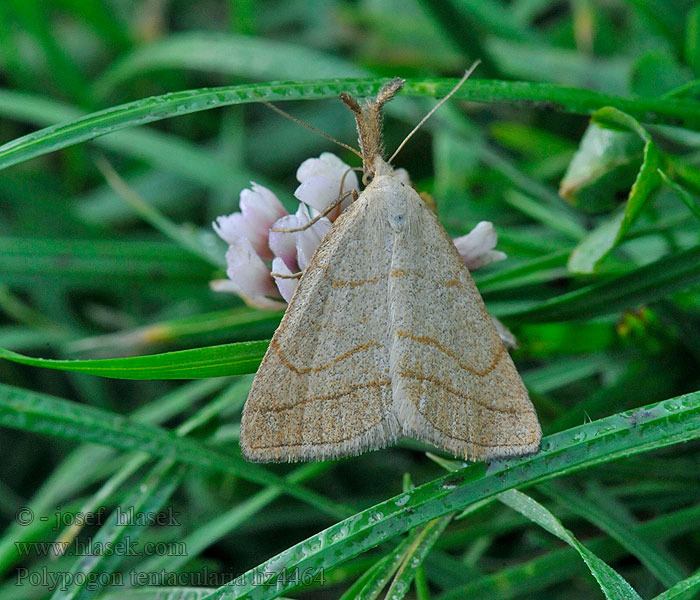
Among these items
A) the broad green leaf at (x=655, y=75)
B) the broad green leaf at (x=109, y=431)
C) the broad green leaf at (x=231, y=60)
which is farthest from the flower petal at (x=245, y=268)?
the broad green leaf at (x=655, y=75)

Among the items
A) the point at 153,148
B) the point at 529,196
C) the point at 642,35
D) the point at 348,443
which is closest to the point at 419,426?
the point at 348,443

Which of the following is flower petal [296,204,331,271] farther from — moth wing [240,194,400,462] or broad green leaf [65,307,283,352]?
broad green leaf [65,307,283,352]

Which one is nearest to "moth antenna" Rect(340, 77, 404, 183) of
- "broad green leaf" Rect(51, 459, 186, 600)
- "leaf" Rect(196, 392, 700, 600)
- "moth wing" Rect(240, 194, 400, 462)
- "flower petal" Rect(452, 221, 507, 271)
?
"moth wing" Rect(240, 194, 400, 462)

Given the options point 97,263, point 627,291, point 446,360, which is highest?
point 97,263

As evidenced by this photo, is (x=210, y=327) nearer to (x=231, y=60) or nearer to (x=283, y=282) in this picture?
(x=283, y=282)

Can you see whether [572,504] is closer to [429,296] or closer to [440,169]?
[429,296]

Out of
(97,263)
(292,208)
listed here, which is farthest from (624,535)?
(97,263)
